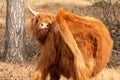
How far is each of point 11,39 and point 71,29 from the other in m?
4.16

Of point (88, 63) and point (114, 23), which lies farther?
point (114, 23)

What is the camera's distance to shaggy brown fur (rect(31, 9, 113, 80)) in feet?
16.0

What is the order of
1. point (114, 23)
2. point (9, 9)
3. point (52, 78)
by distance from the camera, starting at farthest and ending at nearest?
point (114, 23), point (9, 9), point (52, 78)

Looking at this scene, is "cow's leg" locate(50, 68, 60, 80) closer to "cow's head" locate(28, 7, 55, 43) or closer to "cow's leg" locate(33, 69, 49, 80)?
Answer: "cow's leg" locate(33, 69, 49, 80)

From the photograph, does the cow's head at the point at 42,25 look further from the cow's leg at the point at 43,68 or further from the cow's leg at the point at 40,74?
the cow's leg at the point at 40,74

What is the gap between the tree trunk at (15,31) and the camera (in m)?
8.87

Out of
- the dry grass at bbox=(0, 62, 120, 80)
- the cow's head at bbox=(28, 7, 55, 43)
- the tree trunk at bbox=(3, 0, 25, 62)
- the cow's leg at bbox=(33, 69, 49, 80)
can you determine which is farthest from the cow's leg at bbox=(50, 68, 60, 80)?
the tree trunk at bbox=(3, 0, 25, 62)

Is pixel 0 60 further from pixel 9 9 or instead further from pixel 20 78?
pixel 20 78

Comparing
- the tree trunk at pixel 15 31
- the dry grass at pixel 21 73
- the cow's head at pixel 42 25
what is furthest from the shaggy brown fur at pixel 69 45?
the tree trunk at pixel 15 31

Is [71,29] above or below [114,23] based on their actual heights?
above

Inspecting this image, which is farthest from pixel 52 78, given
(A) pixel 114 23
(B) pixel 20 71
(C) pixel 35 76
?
(A) pixel 114 23

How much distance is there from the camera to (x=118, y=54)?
1025 centimetres

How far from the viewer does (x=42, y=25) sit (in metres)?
5.15

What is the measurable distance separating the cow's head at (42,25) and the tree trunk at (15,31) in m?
3.62
